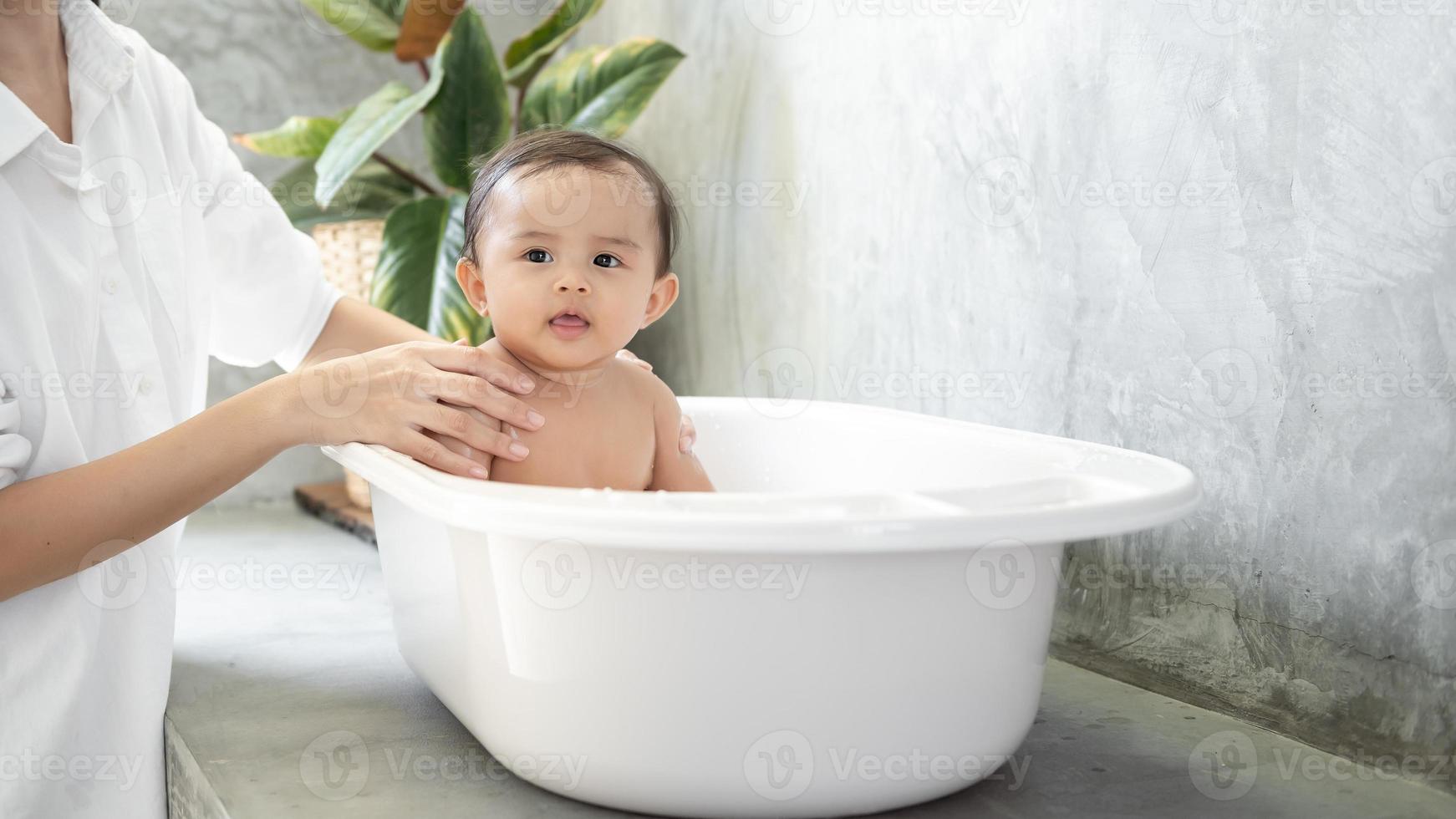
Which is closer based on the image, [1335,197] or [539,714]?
[539,714]

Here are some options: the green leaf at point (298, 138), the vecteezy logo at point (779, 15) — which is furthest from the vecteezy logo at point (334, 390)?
the green leaf at point (298, 138)

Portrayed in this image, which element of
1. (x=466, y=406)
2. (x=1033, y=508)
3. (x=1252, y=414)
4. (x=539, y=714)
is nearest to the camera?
(x=1033, y=508)

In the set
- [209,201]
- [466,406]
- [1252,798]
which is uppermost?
[209,201]

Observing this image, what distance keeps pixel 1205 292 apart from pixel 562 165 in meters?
0.64

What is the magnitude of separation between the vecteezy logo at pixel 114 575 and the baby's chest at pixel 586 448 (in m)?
0.33

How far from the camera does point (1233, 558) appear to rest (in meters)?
1.28

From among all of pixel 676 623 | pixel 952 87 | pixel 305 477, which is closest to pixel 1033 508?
pixel 676 623

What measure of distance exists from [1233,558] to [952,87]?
0.71 meters

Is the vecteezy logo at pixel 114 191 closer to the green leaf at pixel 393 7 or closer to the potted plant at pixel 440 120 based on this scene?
the potted plant at pixel 440 120

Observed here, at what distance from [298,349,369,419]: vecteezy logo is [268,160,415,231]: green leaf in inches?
54.9

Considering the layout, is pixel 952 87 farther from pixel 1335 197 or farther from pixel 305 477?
pixel 305 477

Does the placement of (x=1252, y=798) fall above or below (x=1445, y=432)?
below

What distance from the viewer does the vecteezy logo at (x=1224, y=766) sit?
110 centimetres

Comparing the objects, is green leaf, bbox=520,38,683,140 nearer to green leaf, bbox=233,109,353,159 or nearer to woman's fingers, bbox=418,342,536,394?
green leaf, bbox=233,109,353,159
